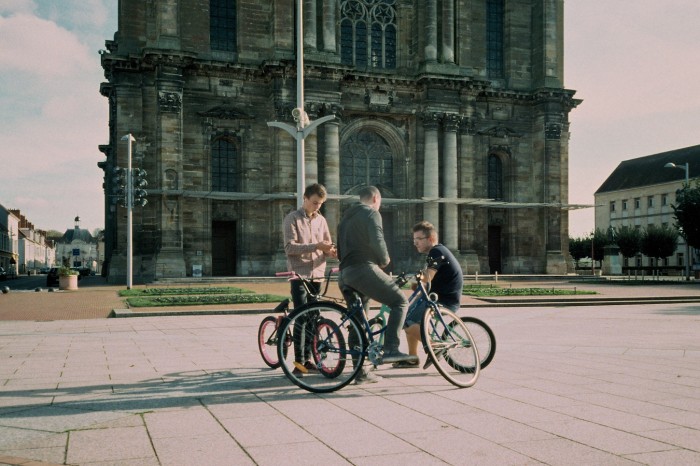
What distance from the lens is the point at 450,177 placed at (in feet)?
127

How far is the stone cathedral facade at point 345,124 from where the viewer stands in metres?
34.2

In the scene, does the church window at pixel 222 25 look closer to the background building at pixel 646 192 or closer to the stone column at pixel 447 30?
the stone column at pixel 447 30

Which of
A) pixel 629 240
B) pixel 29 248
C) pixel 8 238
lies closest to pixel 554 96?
pixel 629 240

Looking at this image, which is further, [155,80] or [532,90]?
[532,90]

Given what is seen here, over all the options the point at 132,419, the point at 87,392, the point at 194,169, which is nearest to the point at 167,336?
the point at 87,392

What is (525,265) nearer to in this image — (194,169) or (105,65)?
(194,169)

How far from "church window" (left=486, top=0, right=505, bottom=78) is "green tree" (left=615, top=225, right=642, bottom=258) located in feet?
114

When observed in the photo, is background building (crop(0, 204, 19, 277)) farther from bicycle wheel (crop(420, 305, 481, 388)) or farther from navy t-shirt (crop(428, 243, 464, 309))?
bicycle wheel (crop(420, 305, 481, 388))

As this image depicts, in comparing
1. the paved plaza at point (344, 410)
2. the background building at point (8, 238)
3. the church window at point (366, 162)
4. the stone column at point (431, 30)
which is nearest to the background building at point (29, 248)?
the background building at point (8, 238)

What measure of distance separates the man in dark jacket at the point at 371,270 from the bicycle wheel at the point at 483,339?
3.58 feet

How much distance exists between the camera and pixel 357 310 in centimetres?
670

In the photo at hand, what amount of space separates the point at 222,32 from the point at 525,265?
75.6 feet

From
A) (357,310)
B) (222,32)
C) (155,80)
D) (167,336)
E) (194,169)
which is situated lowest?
(167,336)

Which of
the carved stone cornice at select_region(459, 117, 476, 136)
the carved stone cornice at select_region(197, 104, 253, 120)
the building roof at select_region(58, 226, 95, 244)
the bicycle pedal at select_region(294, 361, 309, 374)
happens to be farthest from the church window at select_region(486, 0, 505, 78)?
the building roof at select_region(58, 226, 95, 244)
